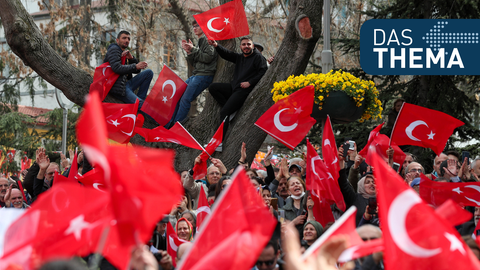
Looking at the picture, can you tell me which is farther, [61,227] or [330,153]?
[330,153]

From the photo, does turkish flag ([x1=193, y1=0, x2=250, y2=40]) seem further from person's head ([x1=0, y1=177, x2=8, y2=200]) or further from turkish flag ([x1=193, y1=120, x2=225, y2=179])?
person's head ([x1=0, y1=177, x2=8, y2=200])

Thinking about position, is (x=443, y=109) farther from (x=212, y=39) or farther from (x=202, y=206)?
(x=202, y=206)

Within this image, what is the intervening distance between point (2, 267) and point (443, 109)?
379 inches

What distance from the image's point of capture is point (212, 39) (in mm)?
8945

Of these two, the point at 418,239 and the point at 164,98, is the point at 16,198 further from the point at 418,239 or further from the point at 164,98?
the point at 418,239

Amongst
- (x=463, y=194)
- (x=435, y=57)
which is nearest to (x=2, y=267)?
(x=463, y=194)

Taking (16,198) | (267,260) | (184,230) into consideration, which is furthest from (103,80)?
(267,260)

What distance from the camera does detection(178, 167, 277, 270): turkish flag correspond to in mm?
3074

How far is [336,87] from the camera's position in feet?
23.5

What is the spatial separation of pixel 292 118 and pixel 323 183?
1.24 metres

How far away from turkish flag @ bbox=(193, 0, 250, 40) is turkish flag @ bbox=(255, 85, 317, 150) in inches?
75.8

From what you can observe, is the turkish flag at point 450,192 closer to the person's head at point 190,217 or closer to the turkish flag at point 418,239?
the person's head at point 190,217

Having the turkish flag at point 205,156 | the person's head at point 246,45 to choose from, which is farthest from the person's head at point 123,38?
the turkish flag at point 205,156

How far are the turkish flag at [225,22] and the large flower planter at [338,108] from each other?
2.30 meters
